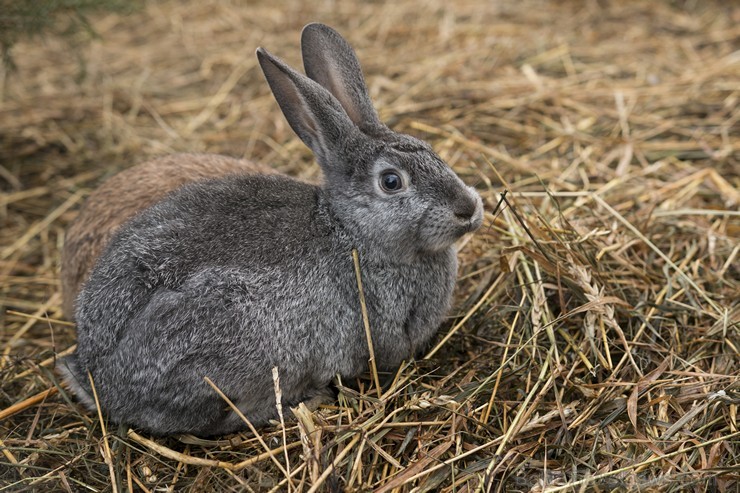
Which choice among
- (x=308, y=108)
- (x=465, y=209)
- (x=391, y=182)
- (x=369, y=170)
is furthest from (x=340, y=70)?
(x=465, y=209)

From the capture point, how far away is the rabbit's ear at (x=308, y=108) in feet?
10.7

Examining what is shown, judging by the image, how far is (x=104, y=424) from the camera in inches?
131

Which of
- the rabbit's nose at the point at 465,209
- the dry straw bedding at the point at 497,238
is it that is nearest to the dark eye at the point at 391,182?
the rabbit's nose at the point at 465,209

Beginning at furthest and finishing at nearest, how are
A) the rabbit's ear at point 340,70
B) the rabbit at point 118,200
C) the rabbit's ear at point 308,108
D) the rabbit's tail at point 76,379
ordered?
the rabbit at point 118,200, the rabbit's ear at point 340,70, the rabbit's tail at point 76,379, the rabbit's ear at point 308,108

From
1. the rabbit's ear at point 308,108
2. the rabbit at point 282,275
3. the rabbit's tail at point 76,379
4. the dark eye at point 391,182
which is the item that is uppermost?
the rabbit's ear at point 308,108

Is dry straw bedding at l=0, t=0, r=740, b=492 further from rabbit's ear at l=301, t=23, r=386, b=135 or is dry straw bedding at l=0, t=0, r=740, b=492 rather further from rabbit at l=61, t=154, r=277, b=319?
rabbit's ear at l=301, t=23, r=386, b=135

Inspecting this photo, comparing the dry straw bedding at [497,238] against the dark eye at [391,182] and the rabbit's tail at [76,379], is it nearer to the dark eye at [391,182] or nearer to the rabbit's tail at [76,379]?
the rabbit's tail at [76,379]

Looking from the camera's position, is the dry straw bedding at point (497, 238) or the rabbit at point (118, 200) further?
the rabbit at point (118, 200)

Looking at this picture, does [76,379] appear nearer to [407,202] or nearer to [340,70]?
[407,202]

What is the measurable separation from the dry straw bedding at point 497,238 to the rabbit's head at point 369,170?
0.47 m

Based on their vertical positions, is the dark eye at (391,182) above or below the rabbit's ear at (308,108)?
below

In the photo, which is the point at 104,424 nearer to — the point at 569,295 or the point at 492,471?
the point at 492,471

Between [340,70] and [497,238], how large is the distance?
1273 millimetres

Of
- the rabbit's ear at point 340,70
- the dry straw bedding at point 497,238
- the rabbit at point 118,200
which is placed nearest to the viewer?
the dry straw bedding at point 497,238
